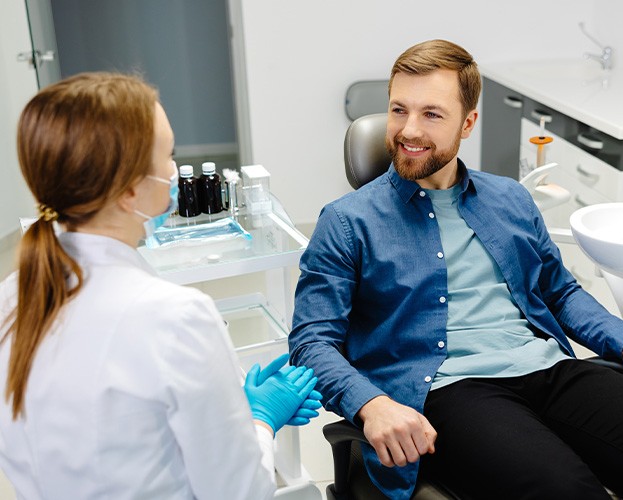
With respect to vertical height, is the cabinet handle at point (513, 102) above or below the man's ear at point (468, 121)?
below

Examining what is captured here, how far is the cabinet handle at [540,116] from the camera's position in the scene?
312 centimetres

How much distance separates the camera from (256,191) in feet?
7.14

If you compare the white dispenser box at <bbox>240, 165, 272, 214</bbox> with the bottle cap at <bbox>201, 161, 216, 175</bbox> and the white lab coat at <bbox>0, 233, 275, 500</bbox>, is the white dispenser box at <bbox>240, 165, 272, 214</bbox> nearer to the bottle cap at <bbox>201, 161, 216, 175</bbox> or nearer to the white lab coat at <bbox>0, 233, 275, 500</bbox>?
the bottle cap at <bbox>201, 161, 216, 175</bbox>

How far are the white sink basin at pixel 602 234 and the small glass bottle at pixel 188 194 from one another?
952mm

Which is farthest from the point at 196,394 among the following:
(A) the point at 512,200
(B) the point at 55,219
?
(A) the point at 512,200

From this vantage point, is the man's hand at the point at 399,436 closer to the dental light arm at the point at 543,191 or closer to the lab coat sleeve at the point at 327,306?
the lab coat sleeve at the point at 327,306

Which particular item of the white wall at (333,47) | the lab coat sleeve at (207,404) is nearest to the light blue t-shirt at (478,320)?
the lab coat sleeve at (207,404)

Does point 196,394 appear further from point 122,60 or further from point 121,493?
point 122,60

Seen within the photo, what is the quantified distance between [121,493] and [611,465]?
0.89 m

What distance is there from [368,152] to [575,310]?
0.58 meters

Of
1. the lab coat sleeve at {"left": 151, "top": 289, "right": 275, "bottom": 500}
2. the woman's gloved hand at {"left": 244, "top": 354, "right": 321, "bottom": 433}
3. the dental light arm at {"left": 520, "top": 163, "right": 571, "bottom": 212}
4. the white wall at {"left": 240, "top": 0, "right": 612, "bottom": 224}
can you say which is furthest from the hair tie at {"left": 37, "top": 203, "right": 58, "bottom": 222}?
the white wall at {"left": 240, "top": 0, "right": 612, "bottom": 224}

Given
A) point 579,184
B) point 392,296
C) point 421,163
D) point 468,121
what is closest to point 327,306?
point 392,296

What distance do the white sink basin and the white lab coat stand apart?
0.80 metres

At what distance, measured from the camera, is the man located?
1.40m
